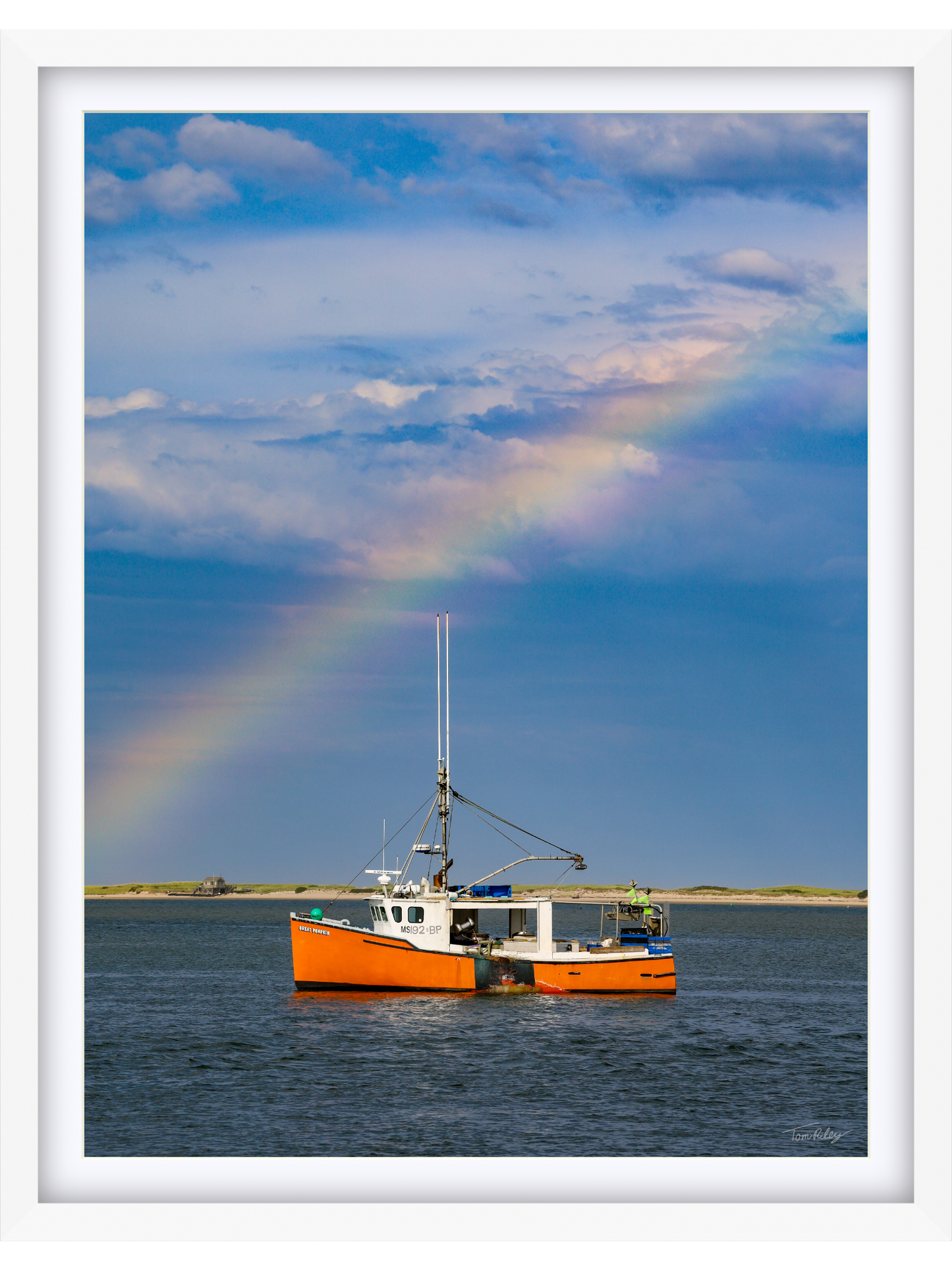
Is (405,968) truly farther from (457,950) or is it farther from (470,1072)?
(470,1072)

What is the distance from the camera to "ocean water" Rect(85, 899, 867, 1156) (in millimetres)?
21922

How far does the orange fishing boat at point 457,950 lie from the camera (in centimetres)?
4075

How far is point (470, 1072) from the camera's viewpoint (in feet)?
93.6

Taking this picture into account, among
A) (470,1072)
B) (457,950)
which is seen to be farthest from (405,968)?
(470,1072)

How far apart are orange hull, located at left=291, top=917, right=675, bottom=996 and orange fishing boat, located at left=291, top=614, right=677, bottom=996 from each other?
0.02 meters

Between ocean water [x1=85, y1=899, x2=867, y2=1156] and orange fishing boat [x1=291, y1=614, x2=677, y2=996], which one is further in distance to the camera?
orange fishing boat [x1=291, y1=614, x2=677, y2=996]

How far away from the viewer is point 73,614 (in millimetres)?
11477

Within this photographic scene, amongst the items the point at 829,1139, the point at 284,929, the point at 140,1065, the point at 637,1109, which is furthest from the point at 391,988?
the point at 284,929

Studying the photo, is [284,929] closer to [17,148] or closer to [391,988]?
[391,988]

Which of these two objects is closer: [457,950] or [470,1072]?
[470,1072]

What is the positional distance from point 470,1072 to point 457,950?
485 inches

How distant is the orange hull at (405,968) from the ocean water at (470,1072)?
477 millimetres

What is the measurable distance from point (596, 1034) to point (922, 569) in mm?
26989

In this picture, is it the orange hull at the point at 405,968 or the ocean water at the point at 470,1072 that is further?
the orange hull at the point at 405,968
